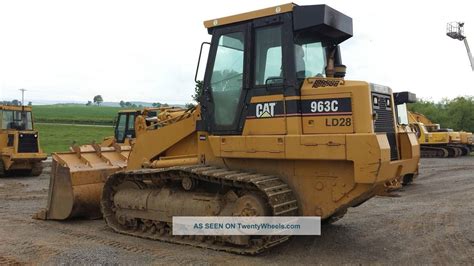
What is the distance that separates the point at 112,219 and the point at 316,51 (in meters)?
4.30

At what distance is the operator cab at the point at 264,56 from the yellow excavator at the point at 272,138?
0.6 inches

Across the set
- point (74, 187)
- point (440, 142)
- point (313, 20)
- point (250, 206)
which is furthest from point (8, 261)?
point (440, 142)

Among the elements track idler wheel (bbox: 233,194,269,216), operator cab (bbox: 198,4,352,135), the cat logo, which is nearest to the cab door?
operator cab (bbox: 198,4,352,135)

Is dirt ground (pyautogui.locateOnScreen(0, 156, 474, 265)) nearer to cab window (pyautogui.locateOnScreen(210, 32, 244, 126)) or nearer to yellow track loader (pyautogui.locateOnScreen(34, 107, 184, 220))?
yellow track loader (pyautogui.locateOnScreen(34, 107, 184, 220))

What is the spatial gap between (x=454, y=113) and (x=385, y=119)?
3783 centimetres

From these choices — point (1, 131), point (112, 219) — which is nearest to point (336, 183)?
point (112, 219)

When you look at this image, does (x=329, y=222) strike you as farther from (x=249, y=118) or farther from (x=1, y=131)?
(x=1, y=131)

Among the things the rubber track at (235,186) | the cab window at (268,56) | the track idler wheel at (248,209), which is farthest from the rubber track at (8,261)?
the cab window at (268,56)

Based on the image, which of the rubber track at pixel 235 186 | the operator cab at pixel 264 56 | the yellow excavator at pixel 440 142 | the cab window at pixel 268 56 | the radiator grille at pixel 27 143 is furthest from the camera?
the yellow excavator at pixel 440 142

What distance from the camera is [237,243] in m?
6.14

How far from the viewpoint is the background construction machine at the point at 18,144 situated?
55.4ft

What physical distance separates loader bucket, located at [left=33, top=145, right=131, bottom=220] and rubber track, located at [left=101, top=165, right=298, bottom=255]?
3.84ft

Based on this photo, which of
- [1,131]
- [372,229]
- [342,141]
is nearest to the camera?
[342,141]

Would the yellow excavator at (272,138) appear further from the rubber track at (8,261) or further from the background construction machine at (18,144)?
the background construction machine at (18,144)
